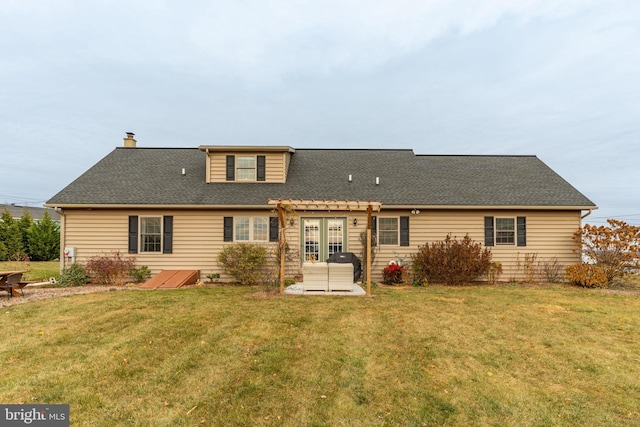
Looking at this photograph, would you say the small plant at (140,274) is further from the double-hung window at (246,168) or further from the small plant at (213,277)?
the double-hung window at (246,168)

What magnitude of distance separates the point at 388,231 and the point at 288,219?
3.80m

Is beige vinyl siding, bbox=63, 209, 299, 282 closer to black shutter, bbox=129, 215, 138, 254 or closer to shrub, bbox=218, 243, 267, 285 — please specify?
black shutter, bbox=129, 215, 138, 254

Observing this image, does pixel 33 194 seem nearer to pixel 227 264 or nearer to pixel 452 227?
pixel 227 264

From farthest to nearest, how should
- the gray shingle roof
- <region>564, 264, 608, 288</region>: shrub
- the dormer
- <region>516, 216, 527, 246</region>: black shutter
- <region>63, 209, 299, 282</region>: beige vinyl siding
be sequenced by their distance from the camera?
the dormer < <region>516, 216, 527, 246</region>: black shutter < the gray shingle roof < <region>63, 209, 299, 282</region>: beige vinyl siding < <region>564, 264, 608, 288</region>: shrub

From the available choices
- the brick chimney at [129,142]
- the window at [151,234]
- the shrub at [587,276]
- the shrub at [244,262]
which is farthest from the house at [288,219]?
the brick chimney at [129,142]

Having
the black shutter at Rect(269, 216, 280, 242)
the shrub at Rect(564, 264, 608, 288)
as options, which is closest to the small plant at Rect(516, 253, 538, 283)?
the shrub at Rect(564, 264, 608, 288)

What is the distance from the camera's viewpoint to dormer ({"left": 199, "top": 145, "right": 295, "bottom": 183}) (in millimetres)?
12867

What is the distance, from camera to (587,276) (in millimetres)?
10922

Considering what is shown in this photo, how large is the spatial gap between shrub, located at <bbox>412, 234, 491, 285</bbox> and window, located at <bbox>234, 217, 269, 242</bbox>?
567 cm

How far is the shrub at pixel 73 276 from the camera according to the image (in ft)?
35.5

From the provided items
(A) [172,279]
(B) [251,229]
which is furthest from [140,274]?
(B) [251,229]

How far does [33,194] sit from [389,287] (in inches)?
3741

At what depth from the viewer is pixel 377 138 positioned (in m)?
67.6

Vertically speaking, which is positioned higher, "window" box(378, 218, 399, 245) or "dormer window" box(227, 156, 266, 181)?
"dormer window" box(227, 156, 266, 181)
